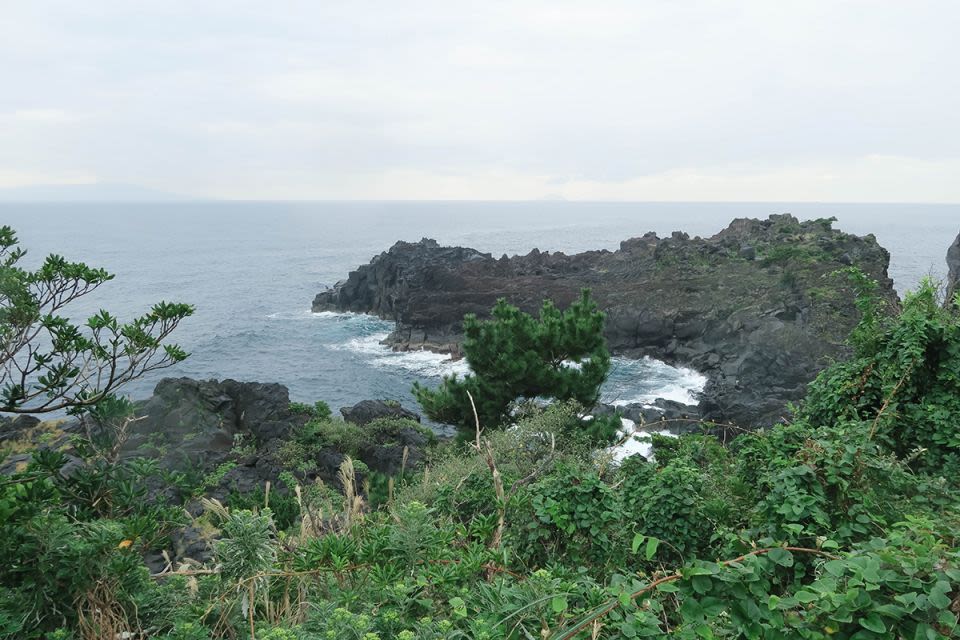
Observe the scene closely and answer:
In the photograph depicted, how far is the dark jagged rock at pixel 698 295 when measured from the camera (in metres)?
33.2

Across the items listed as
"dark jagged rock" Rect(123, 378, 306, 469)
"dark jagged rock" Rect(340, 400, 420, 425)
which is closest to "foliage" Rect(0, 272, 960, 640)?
"dark jagged rock" Rect(123, 378, 306, 469)

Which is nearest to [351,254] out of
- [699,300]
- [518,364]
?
[699,300]

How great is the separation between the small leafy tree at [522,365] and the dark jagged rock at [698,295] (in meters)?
12.6

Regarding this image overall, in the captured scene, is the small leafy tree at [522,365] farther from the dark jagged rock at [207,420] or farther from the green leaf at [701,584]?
the green leaf at [701,584]

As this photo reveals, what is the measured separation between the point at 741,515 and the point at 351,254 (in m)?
112

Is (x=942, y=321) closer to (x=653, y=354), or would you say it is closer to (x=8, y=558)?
(x=8, y=558)

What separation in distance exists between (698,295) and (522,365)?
33.4 m

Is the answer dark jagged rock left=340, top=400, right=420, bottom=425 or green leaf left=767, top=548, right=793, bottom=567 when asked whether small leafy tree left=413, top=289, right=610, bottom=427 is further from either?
green leaf left=767, top=548, right=793, bottom=567

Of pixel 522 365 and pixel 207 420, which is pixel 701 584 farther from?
pixel 207 420

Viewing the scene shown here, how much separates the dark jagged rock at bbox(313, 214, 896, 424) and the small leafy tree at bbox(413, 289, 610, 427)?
1257 cm

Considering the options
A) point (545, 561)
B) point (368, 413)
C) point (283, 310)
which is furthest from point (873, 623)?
point (283, 310)

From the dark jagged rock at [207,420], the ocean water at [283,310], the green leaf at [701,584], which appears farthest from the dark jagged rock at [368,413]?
the green leaf at [701,584]

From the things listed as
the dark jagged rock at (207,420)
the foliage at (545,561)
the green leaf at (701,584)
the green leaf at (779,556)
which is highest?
the green leaf at (779,556)

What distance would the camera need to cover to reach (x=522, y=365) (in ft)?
53.5
